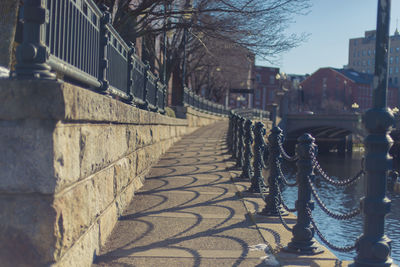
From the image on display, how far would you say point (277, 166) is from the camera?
5.71 metres

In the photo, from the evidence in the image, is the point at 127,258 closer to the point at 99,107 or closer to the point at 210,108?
the point at 99,107

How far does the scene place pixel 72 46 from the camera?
3.92 m

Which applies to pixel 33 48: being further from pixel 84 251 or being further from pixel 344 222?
pixel 344 222

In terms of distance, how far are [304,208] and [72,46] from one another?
2745mm

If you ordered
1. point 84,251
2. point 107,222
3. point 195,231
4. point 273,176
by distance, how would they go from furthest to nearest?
point 273,176 → point 195,231 → point 107,222 → point 84,251

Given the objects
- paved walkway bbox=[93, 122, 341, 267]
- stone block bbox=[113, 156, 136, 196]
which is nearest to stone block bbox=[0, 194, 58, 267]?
paved walkway bbox=[93, 122, 341, 267]

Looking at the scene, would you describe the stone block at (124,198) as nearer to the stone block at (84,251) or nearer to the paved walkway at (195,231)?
the paved walkway at (195,231)

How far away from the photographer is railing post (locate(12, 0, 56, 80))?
112 inches

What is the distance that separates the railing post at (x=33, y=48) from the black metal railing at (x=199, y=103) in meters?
22.0

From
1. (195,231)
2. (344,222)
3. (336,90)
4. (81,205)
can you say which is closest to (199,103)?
(344,222)

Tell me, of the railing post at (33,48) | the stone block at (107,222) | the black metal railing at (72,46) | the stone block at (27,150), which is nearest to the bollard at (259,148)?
the black metal railing at (72,46)

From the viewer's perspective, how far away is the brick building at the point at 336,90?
94.3 metres

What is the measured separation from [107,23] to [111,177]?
1791mm

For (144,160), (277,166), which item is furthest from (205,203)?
(144,160)
